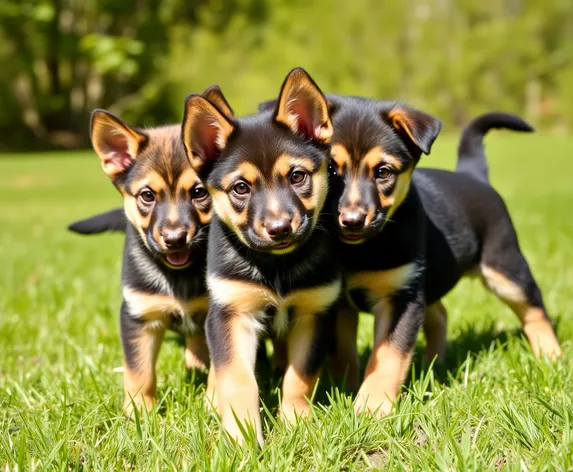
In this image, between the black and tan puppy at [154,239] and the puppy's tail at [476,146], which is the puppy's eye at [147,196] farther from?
the puppy's tail at [476,146]

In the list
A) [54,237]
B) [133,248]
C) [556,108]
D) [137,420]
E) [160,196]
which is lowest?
[556,108]

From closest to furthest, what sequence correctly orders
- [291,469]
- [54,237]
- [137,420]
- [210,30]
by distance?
[291,469] → [137,420] → [54,237] → [210,30]

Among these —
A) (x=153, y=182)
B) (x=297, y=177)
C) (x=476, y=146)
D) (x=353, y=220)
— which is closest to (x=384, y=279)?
(x=353, y=220)

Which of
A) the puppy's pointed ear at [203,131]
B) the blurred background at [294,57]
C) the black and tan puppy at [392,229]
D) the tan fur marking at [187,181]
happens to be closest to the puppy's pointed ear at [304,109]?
the black and tan puppy at [392,229]

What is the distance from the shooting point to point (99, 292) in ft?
18.6

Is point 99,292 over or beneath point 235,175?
beneath

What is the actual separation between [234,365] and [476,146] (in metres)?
2.26

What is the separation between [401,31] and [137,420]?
31.1 metres

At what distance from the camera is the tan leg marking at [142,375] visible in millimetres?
3160

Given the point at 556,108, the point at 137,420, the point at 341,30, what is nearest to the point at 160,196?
the point at 137,420

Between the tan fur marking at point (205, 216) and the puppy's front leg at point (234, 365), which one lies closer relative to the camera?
the puppy's front leg at point (234, 365)

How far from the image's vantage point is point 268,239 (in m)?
2.75

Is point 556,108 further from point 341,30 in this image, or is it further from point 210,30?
point 210,30

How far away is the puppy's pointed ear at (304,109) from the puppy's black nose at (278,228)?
495mm
